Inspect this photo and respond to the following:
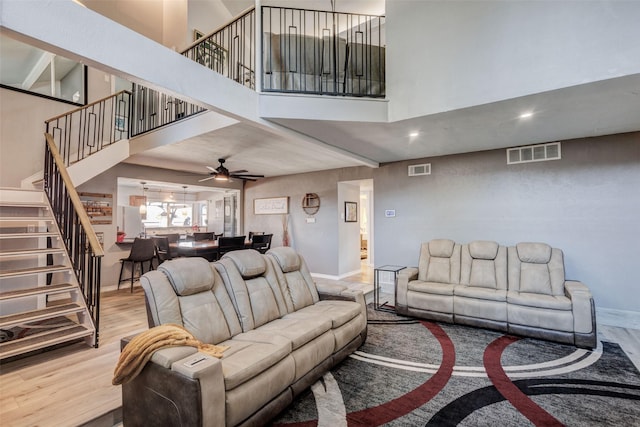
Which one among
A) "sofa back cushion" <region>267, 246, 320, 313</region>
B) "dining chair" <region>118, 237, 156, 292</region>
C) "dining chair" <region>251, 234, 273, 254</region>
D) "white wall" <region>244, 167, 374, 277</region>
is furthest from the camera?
"white wall" <region>244, 167, 374, 277</region>

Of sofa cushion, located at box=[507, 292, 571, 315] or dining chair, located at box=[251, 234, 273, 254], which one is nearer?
sofa cushion, located at box=[507, 292, 571, 315]

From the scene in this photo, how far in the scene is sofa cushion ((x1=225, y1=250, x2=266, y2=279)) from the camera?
288cm

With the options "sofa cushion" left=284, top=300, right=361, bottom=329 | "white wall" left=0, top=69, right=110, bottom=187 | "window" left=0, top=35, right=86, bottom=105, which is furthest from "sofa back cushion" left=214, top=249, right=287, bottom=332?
"window" left=0, top=35, right=86, bottom=105

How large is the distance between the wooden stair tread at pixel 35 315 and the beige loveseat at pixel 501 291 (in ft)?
12.7

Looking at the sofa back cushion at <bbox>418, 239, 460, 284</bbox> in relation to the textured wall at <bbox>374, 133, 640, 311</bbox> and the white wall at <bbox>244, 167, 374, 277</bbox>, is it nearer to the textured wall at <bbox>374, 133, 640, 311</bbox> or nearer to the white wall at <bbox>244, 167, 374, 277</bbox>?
the textured wall at <bbox>374, 133, 640, 311</bbox>

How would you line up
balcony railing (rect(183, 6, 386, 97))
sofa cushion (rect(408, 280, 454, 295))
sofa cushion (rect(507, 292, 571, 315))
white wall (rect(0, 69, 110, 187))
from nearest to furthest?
sofa cushion (rect(507, 292, 571, 315)) → balcony railing (rect(183, 6, 386, 97)) → sofa cushion (rect(408, 280, 454, 295)) → white wall (rect(0, 69, 110, 187))

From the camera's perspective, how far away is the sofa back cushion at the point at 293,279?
322 centimetres

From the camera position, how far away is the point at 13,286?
3568 mm

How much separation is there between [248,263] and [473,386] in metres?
2.23

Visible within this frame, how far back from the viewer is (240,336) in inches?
97.5

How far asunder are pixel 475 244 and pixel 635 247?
184cm

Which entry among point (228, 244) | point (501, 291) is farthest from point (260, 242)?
point (501, 291)

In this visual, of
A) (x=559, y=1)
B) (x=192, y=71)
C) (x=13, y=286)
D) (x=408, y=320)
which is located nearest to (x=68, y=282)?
(x=13, y=286)

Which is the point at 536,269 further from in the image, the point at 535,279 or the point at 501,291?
the point at 501,291
